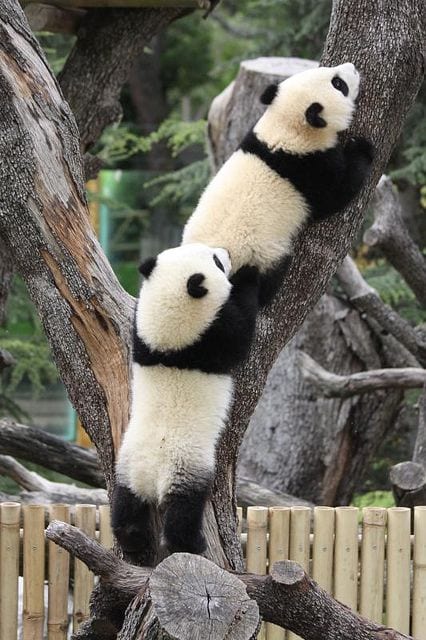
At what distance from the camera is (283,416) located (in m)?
6.20

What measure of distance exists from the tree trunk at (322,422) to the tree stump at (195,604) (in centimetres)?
350

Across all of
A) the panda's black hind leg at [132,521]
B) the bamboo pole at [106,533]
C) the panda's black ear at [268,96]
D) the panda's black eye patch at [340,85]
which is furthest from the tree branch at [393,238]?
the panda's black hind leg at [132,521]

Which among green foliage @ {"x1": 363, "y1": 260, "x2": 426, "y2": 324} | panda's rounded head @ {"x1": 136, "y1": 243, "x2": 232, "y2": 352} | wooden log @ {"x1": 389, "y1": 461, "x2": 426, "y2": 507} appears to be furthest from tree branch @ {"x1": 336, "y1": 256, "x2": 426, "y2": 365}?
panda's rounded head @ {"x1": 136, "y1": 243, "x2": 232, "y2": 352}

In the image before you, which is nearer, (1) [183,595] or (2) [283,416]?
(1) [183,595]

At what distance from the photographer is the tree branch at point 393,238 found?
Answer: 5.28 meters

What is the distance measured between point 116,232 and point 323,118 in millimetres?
8169

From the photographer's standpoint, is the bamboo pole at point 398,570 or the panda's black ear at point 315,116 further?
the bamboo pole at point 398,570

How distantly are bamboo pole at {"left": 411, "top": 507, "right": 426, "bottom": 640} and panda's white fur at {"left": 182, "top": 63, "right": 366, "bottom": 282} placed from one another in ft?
4.35

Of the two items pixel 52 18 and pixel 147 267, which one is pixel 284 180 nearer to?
pixel 147 267

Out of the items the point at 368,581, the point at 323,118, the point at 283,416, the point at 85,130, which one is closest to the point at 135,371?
the point at 323,118

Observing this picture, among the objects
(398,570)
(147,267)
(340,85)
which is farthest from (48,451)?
(340,85)

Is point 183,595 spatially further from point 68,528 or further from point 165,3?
point 165,3

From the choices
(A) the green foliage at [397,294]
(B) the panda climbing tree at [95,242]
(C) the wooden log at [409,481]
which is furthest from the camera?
(A) the green foliage at [397,294]

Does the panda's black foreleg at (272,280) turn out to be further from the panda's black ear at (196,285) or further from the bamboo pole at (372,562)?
the bamboo pole at (372,562)
